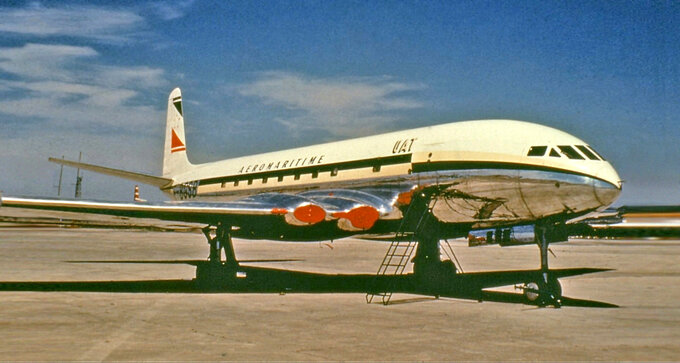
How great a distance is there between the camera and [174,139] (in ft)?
111

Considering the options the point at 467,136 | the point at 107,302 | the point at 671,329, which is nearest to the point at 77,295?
the point at 107,302

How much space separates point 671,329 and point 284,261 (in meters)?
19.5

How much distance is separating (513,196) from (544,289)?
2242mm

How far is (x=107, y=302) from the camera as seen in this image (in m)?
13.6

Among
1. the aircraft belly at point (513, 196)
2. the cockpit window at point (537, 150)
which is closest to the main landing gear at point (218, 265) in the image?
the aircraft belly at point (513, 196)

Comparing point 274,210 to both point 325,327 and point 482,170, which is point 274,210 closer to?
point 482,170

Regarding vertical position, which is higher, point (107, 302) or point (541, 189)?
point (541, 189)

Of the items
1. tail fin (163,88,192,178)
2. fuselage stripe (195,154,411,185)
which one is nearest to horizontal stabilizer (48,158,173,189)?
tail fin (163,88,192,178)

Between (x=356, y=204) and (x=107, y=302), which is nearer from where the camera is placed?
(x=107, y=302)

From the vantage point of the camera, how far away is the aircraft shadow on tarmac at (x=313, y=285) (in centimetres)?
1577

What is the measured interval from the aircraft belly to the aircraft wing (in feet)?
5.70

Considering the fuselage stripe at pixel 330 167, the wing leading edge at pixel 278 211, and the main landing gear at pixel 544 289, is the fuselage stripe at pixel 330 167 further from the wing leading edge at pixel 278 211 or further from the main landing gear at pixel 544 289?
the main landing gear at pixel 544 289

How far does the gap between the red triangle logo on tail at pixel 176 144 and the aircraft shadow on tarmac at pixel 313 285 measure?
13844 millimetres

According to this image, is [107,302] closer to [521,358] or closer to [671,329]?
[521,358]
